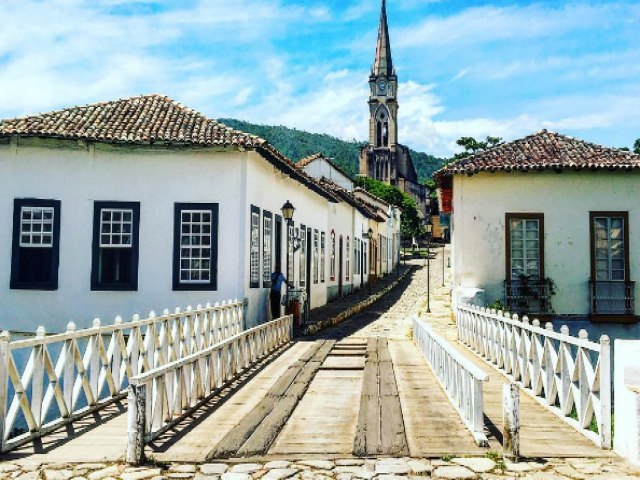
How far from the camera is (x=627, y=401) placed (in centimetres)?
536

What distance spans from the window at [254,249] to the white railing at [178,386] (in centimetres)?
385

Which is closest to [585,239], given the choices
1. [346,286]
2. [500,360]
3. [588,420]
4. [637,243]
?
[637,243]

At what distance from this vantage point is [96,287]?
44.8ft

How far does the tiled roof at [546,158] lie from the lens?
52.5ft

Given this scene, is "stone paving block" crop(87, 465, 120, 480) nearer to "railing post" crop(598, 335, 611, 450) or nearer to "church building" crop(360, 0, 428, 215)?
"railing post" crop(598, 335, 611, 450)

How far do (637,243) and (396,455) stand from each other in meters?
13.2

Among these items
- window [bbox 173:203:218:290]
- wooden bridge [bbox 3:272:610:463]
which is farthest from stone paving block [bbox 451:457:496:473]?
window [bbox 173:203:218:290]

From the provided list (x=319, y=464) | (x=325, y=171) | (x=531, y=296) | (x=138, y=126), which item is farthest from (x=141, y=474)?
(x=325, y=171)

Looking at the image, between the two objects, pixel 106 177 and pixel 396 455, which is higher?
pixel 106 177

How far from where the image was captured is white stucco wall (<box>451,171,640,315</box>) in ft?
53.6

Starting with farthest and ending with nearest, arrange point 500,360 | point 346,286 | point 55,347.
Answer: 1. point 346,286
2. point 55,347
3. point 500,360

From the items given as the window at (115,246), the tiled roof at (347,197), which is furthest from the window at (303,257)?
the window at (115,246)

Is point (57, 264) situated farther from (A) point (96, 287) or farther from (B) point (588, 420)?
(B) point (588, 420)

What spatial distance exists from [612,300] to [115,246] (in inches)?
475
